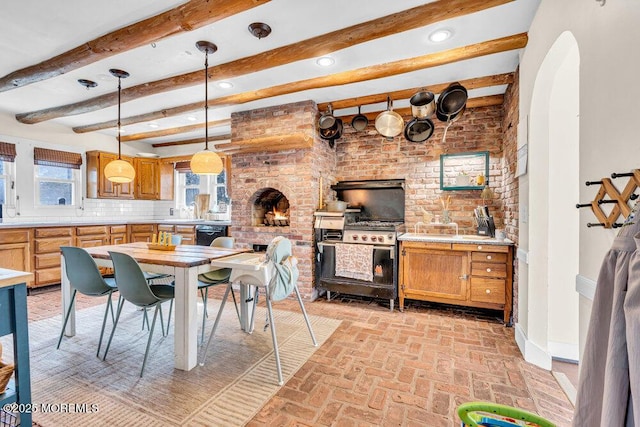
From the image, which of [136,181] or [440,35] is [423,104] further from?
[136,181]

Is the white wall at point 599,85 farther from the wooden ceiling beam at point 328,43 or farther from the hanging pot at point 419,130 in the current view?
the hanging pot at point 419,130

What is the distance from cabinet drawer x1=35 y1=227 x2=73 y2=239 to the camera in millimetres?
4133

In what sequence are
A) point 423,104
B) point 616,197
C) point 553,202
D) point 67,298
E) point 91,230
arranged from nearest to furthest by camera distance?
point 616,197
point 553,202
point 67,298
point 423,104
point 91,230

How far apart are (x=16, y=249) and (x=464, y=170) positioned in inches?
235

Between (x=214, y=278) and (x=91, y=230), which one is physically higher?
(x=91, y=230)

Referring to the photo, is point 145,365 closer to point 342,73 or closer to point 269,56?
point 269,56

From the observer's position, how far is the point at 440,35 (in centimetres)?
235

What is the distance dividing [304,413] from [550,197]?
2.25 metres

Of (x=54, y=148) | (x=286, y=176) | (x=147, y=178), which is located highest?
(x=54, y=148)

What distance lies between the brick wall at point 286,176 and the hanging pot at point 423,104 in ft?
4.12

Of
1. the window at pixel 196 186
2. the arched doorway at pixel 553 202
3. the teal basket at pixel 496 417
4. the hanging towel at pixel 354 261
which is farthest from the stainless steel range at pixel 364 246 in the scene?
the window at pixel 196 186

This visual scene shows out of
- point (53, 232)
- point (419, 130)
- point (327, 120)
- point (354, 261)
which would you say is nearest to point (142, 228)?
point (53, 232)

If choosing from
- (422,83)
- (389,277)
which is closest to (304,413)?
(389,277)

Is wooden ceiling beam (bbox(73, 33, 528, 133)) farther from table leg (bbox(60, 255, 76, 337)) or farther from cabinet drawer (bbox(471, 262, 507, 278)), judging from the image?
table leg (bbox(60, 255, 76, 337))
